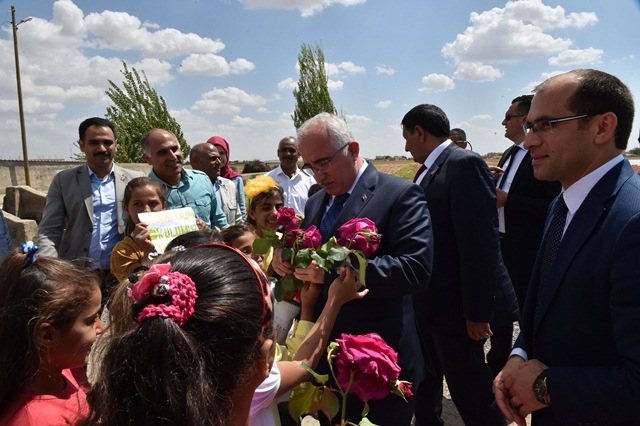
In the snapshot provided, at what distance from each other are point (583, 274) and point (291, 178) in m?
5.09

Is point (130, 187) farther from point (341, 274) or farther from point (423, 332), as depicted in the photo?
point (423, 332)

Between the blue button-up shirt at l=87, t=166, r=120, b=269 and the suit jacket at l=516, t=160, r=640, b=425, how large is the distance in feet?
11.8

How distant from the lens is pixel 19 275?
1.84m

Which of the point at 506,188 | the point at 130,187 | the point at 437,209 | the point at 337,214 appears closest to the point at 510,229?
the point at 506,188

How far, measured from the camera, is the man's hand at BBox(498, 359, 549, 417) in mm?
1584

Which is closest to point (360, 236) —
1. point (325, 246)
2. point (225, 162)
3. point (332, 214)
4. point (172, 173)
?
point (325, 246)

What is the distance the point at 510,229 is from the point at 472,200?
130 centimetres

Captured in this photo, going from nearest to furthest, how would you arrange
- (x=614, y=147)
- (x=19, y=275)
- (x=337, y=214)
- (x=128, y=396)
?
1. (x=128, y=396)
2. (x=614, y=147)
3. (x=19, y=275)
4. (x=337, y=214)

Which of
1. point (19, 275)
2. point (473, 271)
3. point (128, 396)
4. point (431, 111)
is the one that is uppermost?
point (431, 111)

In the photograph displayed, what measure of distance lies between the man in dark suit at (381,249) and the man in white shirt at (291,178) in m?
3.68

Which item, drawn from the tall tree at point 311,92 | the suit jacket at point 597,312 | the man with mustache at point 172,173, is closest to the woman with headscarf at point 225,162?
the man with mustache at point 172,173

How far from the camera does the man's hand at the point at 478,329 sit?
294 cm

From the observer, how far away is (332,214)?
252 cm

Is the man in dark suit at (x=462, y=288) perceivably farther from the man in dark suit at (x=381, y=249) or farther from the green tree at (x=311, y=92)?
the green tree at (x=311, y=92)
